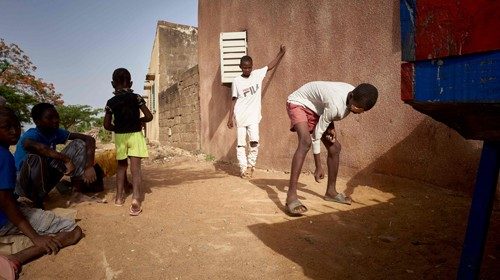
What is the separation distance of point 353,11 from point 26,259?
4.07m

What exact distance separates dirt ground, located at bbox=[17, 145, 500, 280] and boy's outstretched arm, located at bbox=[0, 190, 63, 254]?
0.25 ft

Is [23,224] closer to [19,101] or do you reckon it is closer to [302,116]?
[302,116]

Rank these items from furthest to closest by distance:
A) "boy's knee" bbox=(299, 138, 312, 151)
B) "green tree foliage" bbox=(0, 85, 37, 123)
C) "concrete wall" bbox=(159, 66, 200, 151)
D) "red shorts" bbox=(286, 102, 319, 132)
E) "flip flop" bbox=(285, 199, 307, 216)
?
"green tree foliage" bbox=(0, 85, 37, 123), "concrete wall" bbox=(159, 66, 200, 151), "red shorts" bbox=(286, 102, 319, 132), "boy's knee" bbox=(299, 138, 312, 151), "flip flop" bbox=(285, 199, 307, 216)

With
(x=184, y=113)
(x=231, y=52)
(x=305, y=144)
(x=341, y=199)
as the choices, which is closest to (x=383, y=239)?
(x=341, y=199)

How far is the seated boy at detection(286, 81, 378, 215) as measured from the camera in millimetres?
2621

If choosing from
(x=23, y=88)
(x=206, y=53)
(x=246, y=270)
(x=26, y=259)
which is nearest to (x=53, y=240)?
(x=26, y=259)

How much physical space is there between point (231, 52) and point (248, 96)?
141cm

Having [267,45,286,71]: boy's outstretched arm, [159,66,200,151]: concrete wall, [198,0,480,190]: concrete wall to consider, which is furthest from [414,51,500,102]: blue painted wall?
[159,66,200,151]: concrete wall

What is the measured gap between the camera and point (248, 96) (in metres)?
4.67

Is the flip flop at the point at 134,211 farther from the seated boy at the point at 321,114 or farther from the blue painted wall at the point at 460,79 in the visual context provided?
the blue painted wall at the point at 460,79

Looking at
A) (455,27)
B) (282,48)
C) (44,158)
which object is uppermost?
(282,48)

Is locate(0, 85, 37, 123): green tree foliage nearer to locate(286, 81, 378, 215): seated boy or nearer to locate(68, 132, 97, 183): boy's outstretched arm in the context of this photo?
Answer: locate(68, 132, 97, 183): boy's outstretched arm

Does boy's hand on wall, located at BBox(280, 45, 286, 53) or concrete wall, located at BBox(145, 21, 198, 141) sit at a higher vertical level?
concrete wall, located at BBox(145, 21, 198, 141)

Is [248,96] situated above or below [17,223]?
above
